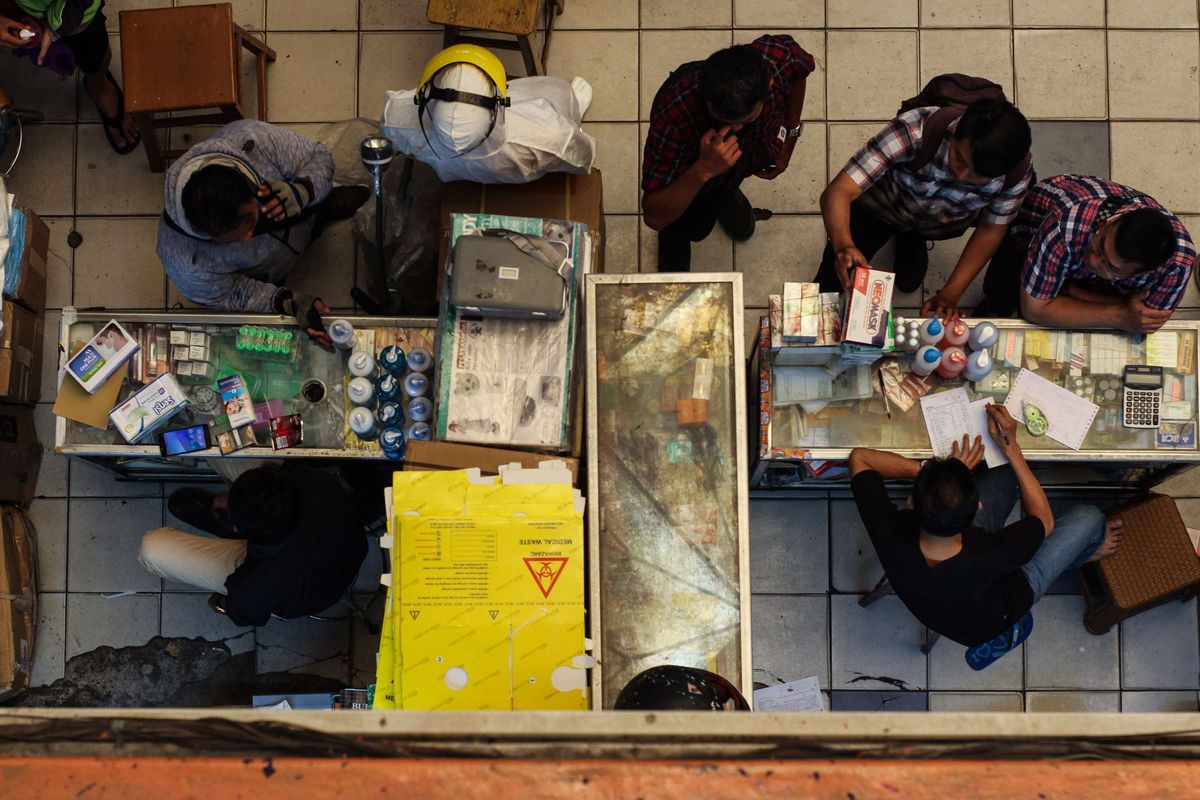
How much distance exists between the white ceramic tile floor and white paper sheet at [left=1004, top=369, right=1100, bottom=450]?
1085 millimetres

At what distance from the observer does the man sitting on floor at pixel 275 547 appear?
3.15 metres

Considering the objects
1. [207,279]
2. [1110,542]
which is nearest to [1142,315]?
[1110,542]

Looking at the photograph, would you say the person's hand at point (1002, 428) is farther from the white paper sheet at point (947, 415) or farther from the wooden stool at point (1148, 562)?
the wooden stool at point (1148, 562)

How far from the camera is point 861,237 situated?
13.2ft

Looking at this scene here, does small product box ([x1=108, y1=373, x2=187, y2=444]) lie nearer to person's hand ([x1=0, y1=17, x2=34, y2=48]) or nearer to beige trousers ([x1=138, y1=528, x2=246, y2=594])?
beige trousers ([x1=138, y1=528, x2=246, y2=594])

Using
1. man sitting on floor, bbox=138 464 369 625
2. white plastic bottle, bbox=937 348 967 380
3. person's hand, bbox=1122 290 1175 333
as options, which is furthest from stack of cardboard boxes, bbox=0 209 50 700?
person's hand, bbox=1122 290 1175 333

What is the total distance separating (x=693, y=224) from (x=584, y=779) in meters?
3.00

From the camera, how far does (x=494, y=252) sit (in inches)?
121

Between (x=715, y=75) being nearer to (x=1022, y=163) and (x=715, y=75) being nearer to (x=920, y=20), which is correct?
(x=1022, y=163)

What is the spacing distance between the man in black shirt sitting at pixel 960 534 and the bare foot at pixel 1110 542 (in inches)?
18.3

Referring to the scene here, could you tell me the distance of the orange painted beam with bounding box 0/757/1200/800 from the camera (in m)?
1.43

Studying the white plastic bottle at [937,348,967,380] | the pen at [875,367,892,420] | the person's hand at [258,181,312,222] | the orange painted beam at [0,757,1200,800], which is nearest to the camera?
the orange painted beam at [0,757,1200,800]

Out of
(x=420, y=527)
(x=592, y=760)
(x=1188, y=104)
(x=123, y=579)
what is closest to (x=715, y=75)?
(x=420, y=527)

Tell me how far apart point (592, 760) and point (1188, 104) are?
4.80 m
